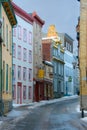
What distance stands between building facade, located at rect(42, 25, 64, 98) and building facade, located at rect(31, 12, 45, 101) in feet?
24.8

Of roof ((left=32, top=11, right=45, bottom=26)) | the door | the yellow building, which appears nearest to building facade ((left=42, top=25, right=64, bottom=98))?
roof ((left=32, top=11, right=45, bottom=26))

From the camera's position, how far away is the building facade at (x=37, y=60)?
6384 centimetres

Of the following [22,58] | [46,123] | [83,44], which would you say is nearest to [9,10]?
[83,44]

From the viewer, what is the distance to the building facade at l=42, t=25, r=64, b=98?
249 feet

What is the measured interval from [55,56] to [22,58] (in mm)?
21797

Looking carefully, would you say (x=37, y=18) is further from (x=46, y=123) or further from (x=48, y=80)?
(x=46, y=123)

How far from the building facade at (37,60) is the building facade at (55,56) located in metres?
7.57

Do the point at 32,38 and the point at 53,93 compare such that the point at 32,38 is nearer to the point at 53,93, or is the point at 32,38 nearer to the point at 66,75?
the point at 53,93

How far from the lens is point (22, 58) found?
58.4 metres

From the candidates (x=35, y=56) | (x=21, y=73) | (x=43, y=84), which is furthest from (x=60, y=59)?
(x=21, y=73)

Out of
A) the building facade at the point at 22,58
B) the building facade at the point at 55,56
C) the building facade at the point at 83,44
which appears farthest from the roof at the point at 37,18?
the building facade at the point at 83,44

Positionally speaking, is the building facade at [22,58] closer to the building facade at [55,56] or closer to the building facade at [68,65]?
the building facade at [55,56]

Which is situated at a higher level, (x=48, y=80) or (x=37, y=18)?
→ (x=37, y=18)

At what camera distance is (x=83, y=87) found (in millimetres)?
38156
